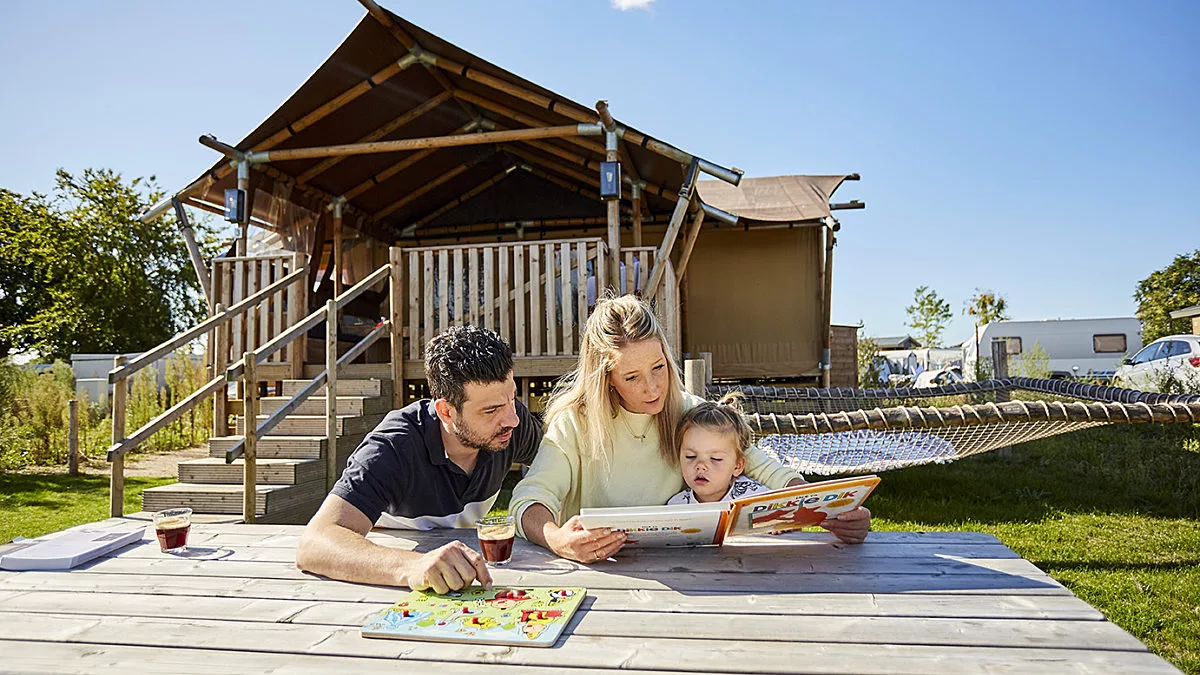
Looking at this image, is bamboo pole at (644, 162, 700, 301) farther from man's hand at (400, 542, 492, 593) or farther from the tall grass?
the tall grass

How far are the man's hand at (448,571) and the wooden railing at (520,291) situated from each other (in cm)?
540

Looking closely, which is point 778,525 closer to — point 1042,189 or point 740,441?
point 740,441

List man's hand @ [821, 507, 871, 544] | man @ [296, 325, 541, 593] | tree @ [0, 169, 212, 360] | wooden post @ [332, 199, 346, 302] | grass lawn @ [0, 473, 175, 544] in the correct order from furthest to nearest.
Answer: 1. tree @ [0, 169, 212, 360]
2. wooden post @ [332, 199, 346, 302]
3. grass lawn @ [0, 473, 175, 544]
4. man's hand @ [821, 507, 871, 544]
5. man @ [296, 325, 541, 593]

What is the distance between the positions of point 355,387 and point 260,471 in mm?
1682

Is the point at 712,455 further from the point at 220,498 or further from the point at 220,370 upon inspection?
the point at 220,370

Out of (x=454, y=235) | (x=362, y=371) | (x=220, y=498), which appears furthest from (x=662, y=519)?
(x=454, y=235)

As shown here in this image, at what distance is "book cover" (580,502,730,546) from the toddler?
1.35 ft

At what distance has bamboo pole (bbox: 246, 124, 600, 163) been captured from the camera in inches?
285

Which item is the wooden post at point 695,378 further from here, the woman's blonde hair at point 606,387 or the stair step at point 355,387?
the stair step at point 355,387

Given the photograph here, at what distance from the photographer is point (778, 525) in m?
2.05

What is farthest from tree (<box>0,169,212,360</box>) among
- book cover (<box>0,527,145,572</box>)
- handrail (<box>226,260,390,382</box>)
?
book cover (<box>0,527,145,572</box>)

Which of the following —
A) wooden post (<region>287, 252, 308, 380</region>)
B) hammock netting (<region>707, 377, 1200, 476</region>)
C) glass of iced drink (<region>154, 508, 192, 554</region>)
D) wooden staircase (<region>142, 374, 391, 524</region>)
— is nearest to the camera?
glass of iced drink (<region>154, 508, 192, 554</region>)

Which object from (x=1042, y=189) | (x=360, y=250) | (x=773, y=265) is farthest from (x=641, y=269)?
(x=1042, y=189)

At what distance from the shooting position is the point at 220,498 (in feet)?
16.7
